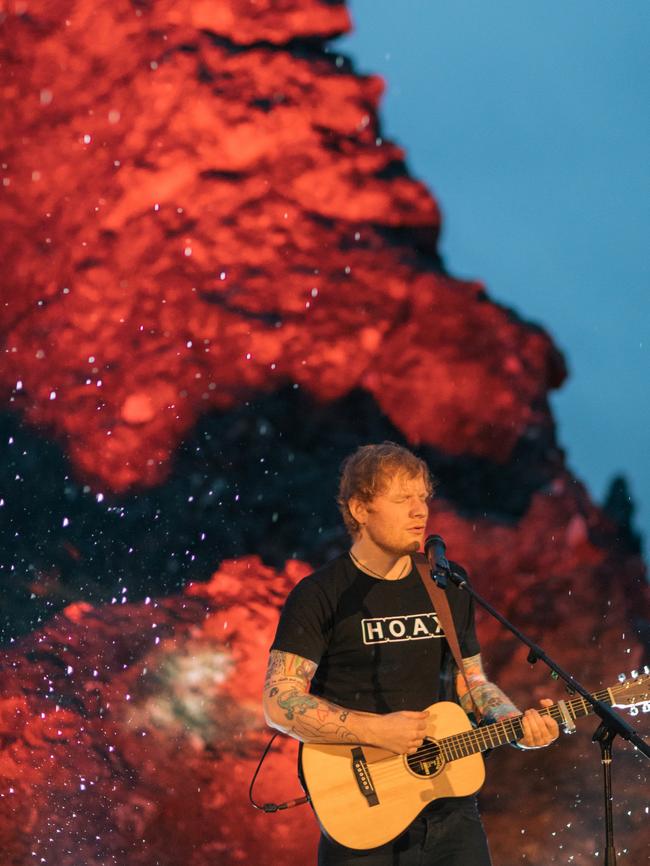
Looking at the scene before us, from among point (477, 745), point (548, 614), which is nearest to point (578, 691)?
point (477, 745)

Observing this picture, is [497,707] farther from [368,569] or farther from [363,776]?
[368,569]

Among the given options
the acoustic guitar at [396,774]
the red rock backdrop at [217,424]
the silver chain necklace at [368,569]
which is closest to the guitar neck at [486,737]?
the acoustic guitar at [396,774]

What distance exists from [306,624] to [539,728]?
69 cm

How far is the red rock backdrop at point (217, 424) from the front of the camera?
536cm

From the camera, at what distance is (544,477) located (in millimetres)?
5621

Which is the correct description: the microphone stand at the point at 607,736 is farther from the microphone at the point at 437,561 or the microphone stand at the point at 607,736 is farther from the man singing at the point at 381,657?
the man singing at the point at 381,657

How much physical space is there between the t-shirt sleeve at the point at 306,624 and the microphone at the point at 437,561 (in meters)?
0.43

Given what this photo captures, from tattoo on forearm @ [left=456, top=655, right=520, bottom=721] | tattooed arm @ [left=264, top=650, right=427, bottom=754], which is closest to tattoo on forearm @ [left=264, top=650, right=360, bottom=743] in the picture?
tattooed arm @ [left=264, top=650, right=427, bottom=754]

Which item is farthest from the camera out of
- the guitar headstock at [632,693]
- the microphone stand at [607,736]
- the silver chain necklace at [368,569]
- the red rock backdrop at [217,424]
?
the red rock backdrop at [217,424]

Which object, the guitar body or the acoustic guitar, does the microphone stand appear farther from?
the guitar body

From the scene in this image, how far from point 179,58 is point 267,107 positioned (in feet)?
2.00

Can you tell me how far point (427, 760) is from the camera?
2.84m

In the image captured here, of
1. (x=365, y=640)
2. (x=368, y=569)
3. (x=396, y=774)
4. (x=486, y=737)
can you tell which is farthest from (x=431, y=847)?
(x=368, y=569)

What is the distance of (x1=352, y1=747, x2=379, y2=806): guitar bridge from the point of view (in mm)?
2779
